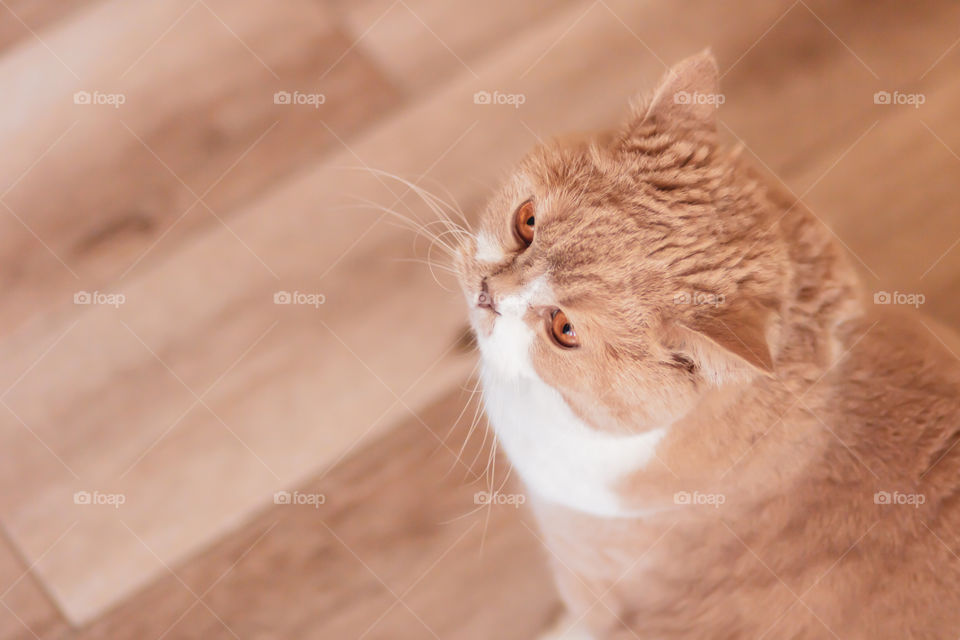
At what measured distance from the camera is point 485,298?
1.35m

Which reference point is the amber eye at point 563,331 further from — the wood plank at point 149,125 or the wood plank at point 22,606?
the wood plank at point 22,606

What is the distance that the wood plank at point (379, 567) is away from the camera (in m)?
1.99

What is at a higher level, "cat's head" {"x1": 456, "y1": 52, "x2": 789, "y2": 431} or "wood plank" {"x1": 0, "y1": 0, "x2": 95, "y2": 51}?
"cat's head" {"x1": 456, "y1": 52, "x2": 789, "y2": 431}

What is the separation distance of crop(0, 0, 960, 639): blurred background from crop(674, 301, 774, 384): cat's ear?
1.03m

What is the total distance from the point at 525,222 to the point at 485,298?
180 mm

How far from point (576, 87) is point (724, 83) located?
0.52m

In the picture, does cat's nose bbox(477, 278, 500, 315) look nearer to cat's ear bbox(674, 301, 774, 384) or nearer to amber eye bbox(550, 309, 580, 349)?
amber eye bbox(550, 309, 580, 349)

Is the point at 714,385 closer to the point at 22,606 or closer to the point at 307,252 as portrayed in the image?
the point at 307,252

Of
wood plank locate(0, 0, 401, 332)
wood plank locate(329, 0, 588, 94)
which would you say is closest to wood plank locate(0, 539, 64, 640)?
wood plank locate(0, 0, 401, 332)

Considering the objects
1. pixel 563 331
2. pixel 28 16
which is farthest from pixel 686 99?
pixel 28 16

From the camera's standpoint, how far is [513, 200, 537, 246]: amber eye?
1.33 meters

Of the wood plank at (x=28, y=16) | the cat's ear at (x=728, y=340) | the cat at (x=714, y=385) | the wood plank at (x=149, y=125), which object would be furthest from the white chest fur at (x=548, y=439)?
the wood plank at (x=28, y=16)

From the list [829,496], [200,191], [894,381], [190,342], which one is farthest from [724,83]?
[190,342]

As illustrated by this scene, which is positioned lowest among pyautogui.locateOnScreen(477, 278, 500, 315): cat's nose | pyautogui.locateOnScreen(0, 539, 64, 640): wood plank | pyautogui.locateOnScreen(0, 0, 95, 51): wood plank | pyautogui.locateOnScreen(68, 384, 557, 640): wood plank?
pyautogui.locateOnScreen(0, 539, 64, 640): wood plank
